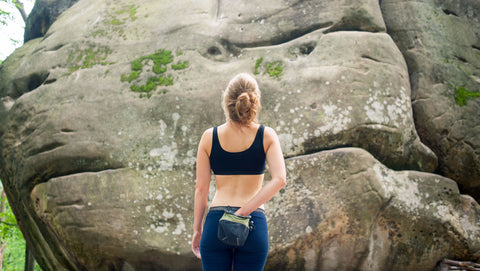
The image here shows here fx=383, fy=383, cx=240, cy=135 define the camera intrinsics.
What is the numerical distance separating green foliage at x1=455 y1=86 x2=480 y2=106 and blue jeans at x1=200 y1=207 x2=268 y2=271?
4.86 meters

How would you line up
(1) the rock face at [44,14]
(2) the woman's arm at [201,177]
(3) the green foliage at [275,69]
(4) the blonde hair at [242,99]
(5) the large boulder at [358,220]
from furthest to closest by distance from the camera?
(1) the rock face at [44,14]
(3) the green foliage at [275,69]
(5) the large boulder at [358,220]
(2) the woman's arm at [201,177]
(4) the blonde hair at [242,99]

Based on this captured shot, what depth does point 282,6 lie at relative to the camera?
6.55 meters

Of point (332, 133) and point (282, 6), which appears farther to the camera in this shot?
point (282, 6)

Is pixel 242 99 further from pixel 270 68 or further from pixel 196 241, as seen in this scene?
pixel 270 68

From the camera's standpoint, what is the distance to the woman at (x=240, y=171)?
282 centimetres

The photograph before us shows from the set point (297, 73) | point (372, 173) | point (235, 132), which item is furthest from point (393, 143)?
point (235, 132)

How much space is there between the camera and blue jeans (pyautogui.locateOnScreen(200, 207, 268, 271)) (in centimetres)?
280

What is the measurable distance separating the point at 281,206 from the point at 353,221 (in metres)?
0.98

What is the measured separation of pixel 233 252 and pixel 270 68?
3.66m

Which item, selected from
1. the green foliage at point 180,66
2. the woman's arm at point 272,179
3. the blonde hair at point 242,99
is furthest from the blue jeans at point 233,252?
the green foliage at point 180,66

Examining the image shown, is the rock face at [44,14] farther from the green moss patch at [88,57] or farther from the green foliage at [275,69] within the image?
the green foliage at [275,69]

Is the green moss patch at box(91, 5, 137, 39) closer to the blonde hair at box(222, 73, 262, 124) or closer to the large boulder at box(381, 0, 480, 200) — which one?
the blonde hair at box(222, 73, 262, 124)

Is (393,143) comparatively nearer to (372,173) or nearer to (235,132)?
(372,173)

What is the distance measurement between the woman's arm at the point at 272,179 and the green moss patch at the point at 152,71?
3.26 metres
